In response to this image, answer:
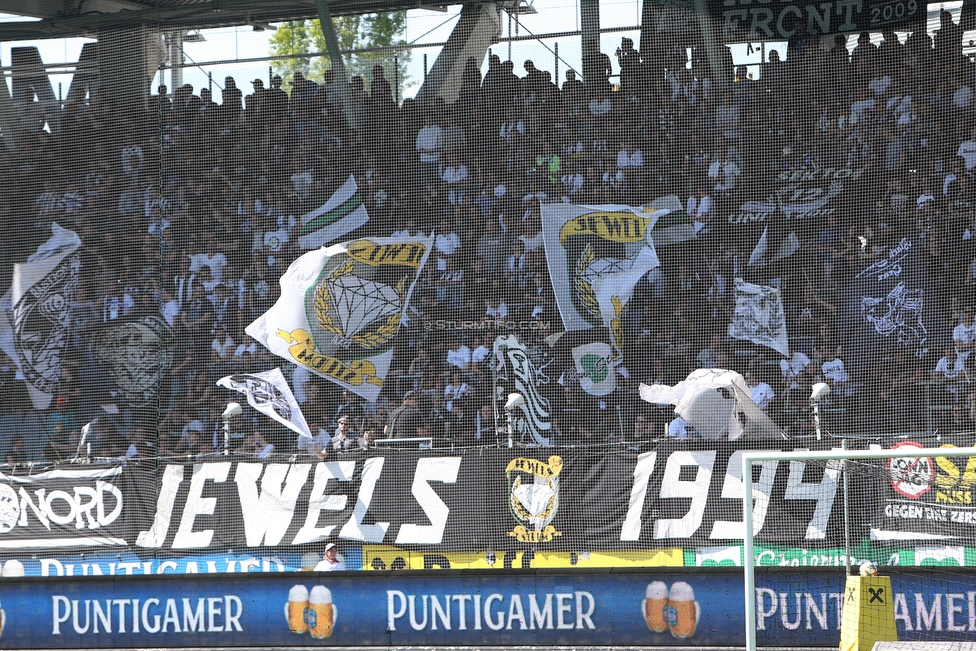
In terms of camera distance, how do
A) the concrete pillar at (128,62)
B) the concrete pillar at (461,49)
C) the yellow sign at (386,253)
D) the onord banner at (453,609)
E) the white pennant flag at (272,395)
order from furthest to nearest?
the concrete pillar at (128,62) < the concrete pillar at (461,49) < the yellow sign at (386,253) < the white pennant flag at (272,395) < the onord banner at (453,609)

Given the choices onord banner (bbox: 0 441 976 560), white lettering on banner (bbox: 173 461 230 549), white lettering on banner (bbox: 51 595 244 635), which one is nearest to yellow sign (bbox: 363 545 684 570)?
onord banner (bbox: 0 441 976 560)

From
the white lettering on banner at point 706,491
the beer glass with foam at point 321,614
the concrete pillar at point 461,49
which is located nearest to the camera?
the white lettering on banner at point 706,491

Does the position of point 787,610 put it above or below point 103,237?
below

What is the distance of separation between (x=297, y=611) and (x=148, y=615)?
1239 mm

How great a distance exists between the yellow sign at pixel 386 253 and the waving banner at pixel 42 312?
2.47m

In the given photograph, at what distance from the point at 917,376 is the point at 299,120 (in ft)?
18.9

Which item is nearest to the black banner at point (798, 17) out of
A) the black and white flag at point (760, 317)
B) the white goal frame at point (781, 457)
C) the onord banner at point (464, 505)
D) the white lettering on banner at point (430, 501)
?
the black and white flag at point (760, 317)

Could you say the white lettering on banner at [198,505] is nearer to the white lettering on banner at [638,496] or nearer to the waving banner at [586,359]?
the waving banner at [586,359]

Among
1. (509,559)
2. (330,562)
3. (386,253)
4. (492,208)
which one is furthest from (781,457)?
(386,253)

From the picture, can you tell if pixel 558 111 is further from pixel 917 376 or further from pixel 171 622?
pixel 171 622

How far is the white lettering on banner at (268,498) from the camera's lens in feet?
31.6

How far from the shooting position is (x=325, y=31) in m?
11.2

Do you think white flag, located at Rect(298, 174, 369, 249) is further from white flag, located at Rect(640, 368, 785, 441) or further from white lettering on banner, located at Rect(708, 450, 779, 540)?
white lettering on banner, located at Rect(708, 450, 779, 540)

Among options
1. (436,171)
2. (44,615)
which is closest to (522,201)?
(436,171)
